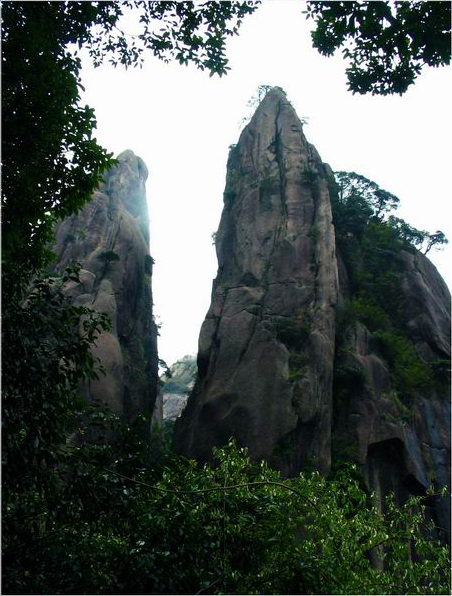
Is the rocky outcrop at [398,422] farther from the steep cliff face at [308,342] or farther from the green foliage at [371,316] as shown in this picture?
the green foliage at [371,316]

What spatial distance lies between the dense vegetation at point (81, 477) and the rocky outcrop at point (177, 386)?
5571 centimetres

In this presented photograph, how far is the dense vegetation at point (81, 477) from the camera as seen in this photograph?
5961 mm

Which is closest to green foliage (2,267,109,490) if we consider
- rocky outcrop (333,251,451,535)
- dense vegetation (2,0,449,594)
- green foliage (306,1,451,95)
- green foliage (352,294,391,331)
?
dense vegetation (2,0,449,594)

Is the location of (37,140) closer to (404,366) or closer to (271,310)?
(271,310)

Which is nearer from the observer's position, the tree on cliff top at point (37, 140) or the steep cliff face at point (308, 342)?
the tree on cliff top at point (37, 140)

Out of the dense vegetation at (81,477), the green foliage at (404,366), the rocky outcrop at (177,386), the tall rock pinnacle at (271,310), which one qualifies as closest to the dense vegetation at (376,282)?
the green foliage at (404,366)

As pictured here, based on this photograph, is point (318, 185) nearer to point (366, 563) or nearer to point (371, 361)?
point (371, 361)

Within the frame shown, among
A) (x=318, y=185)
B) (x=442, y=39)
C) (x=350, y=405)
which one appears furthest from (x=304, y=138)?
(x=442, y=39)

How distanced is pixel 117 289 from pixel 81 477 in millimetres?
25412

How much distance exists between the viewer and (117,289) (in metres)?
31.1

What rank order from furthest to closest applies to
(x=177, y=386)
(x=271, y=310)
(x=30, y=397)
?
1. (x=177, y=386)
2. (x=271, y=310)
3. (x=30, y=397)

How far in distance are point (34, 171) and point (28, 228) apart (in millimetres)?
872

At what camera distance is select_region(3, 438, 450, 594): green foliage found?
6.16 metres

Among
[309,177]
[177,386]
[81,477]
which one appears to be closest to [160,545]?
[81,477]
